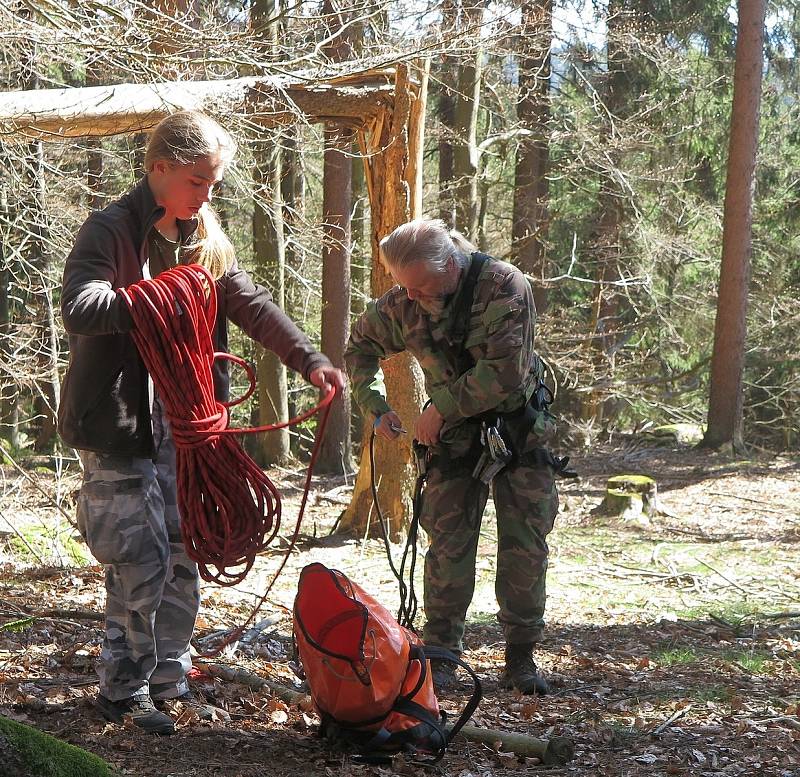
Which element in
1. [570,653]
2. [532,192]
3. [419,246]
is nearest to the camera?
[419,246]

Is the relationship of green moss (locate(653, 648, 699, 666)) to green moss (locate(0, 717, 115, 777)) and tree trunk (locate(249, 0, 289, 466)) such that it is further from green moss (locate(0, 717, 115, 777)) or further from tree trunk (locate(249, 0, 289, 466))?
tree trunk (locate(249, 0, 289, 466))

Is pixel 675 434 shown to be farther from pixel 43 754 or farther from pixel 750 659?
pixel 43 754

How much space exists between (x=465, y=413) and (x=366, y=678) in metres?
1.20

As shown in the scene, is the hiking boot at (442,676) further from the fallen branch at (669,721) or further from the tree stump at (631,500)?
the tree stump at (631,500)

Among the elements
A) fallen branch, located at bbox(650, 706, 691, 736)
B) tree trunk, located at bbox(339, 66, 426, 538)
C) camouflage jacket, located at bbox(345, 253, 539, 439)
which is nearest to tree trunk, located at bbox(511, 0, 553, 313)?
tree trunk, located at bbox(339, 66, 426, 538)

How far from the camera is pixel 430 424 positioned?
A: 12.6 ft

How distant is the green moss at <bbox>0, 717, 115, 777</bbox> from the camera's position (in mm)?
1744

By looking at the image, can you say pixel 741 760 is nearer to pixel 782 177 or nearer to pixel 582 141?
pixel 582 141

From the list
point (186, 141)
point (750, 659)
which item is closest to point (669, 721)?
point (750, 659)

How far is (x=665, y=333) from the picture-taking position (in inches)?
656

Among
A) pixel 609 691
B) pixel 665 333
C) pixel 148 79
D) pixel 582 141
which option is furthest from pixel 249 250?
pixel 609 691

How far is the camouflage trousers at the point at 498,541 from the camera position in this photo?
3979 mm

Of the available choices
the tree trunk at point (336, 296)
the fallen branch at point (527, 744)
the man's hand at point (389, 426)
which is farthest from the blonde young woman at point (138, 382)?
the tree trunk at point (336, 296)

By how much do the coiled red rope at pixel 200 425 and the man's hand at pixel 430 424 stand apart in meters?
0.84
